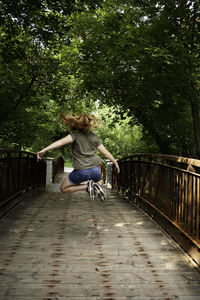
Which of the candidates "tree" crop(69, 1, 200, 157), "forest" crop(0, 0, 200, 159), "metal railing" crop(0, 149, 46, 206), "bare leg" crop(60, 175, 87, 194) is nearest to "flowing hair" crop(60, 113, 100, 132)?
"bare leg" crop(60, 175, 87, 194)

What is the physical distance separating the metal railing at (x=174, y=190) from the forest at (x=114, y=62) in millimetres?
4100

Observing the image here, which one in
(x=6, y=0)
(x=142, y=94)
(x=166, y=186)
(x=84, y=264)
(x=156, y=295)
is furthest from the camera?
(x=142, y=94)

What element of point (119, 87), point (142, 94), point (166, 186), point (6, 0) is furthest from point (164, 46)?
point (166, 186)

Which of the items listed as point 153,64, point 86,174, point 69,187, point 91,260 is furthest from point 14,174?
point 153,64

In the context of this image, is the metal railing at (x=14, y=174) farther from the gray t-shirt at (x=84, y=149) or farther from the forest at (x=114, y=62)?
the forest at (x=114, y=62)

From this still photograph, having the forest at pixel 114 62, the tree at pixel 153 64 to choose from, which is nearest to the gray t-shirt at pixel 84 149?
the forest at pixel 114 62

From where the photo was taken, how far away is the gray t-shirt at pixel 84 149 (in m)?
6.02

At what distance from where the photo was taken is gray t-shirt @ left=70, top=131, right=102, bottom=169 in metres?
6.02

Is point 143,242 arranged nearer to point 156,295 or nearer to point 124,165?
point 156,295

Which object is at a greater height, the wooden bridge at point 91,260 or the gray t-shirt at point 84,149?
the gray t-shirt at point 84,149

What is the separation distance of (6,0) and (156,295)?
938 cm

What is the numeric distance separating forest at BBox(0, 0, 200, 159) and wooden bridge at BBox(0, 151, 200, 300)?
587 centimetres

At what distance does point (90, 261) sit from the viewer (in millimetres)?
4176

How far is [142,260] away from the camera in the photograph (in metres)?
4.26
